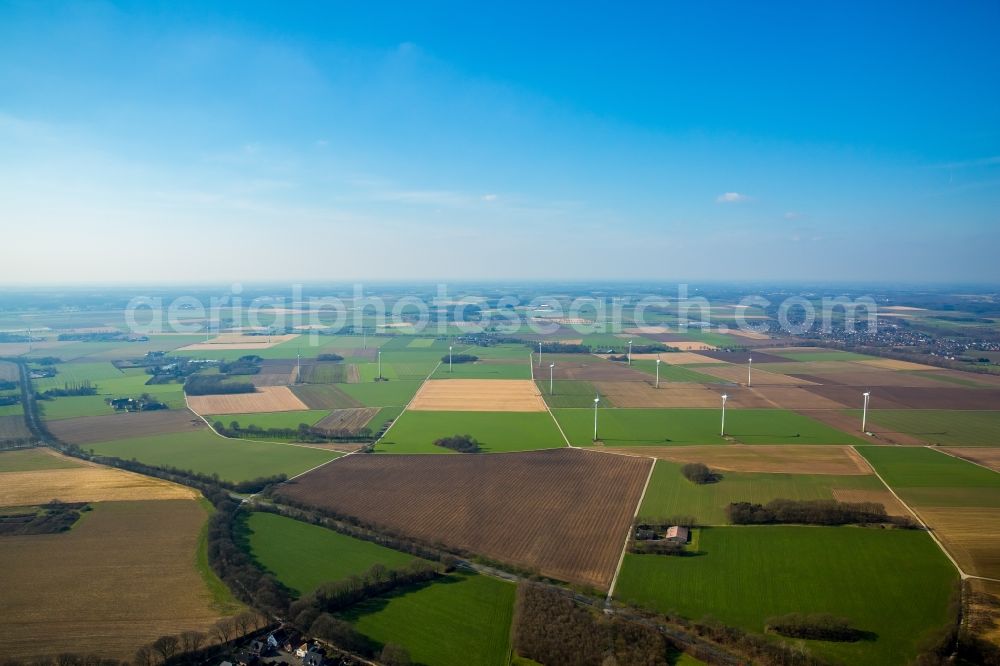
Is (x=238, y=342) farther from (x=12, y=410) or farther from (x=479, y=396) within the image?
(x=479, y=396)

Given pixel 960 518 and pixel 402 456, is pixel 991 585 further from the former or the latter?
pixel 402 456

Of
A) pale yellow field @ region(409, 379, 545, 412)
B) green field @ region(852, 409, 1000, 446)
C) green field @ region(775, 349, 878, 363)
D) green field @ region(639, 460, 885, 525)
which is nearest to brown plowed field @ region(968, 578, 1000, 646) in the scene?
green field @ region(639, 460, 885, 525)

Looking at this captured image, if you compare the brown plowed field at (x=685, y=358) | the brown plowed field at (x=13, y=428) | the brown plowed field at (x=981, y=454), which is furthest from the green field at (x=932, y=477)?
the brown plowed field at (x=13, y=428)

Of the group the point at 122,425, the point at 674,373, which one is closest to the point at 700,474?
the point at 674,373

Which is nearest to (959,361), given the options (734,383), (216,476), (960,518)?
(734,383)

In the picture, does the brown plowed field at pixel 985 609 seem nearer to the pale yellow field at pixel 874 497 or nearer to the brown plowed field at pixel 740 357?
the pale yellow field at pixel 874 497

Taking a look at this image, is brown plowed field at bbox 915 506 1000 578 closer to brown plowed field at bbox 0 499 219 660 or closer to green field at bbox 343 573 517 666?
green field at bbox 343 573 517 666
